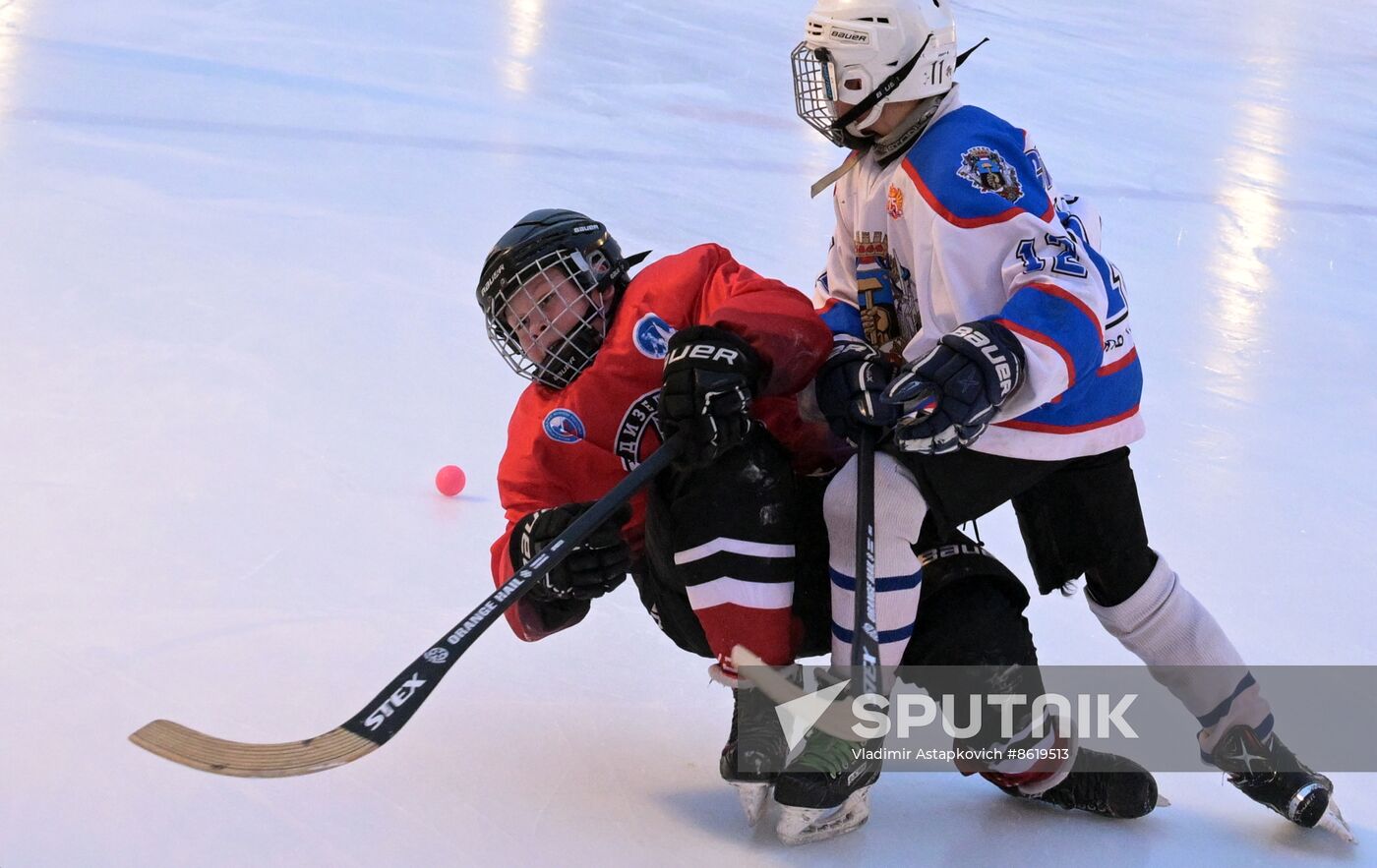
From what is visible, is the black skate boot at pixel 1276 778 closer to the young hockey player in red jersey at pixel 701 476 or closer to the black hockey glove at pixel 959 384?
the young hockey player in red jersey at pixel 701 476

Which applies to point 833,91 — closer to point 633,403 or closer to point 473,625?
point 633,403

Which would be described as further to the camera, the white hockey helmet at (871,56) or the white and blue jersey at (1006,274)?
the white hockey helmet at (871,56)


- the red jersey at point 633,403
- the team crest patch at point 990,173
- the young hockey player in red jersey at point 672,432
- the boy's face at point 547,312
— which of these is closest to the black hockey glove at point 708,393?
the young hockey player in red jersey at point 672,432

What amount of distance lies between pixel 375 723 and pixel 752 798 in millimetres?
481

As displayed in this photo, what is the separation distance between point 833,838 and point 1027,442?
1.70 ft

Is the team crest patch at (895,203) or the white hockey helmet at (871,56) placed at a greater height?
the white hockey helmet at (871,56)

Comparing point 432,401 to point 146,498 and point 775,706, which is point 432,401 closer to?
point 146,498

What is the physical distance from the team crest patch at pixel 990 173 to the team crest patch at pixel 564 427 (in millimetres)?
544

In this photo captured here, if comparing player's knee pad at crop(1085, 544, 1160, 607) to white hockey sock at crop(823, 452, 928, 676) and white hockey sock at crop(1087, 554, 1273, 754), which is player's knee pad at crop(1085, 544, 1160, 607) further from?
white hockey sock at crop(823, 452, 928, 676)

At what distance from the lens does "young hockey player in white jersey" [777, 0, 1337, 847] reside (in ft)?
5.21

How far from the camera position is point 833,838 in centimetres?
171

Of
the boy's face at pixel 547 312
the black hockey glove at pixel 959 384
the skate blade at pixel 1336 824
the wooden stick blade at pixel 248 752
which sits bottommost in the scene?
the skate blade at pixel 1336 824

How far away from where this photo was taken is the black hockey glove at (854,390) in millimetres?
1618

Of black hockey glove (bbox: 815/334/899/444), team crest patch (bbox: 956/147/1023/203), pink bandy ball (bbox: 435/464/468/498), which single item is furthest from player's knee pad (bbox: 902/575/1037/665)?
pink bandy ball (bbox: 435/464/468/498)
